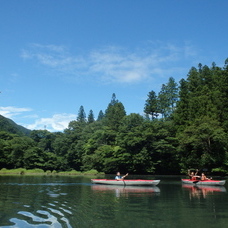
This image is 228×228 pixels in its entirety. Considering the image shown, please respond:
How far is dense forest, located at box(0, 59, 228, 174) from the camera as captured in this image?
158 ft

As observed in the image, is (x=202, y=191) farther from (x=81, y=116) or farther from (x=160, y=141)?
(x=81, y=116)

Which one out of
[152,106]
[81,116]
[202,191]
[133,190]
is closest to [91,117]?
[81,116]

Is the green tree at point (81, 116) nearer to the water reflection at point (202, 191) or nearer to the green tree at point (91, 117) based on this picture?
the green tree at point (91, 117)

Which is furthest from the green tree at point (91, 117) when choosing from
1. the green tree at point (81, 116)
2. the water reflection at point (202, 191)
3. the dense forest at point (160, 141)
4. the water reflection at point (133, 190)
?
the water reflection at point (202, 191)

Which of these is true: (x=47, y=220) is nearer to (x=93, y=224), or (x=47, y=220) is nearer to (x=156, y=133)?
(x=93, y=224)

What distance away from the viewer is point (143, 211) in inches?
530

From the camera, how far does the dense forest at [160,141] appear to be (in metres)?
48.1

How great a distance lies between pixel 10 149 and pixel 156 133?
41697 mm

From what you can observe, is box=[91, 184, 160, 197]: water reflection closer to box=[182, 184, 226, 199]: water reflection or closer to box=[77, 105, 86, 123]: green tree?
box=[182, 184, 226, 199]: water reflection

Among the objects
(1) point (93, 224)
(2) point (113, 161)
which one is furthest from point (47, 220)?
(2) point (113, 161)

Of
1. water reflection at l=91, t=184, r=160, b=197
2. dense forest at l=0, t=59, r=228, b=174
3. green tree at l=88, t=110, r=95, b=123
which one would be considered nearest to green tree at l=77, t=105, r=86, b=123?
green tree at l=88, t=110, r=95, b=123

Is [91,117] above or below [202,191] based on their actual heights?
above

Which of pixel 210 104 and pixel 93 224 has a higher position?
pixel 210 104

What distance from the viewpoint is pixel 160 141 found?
181ft
